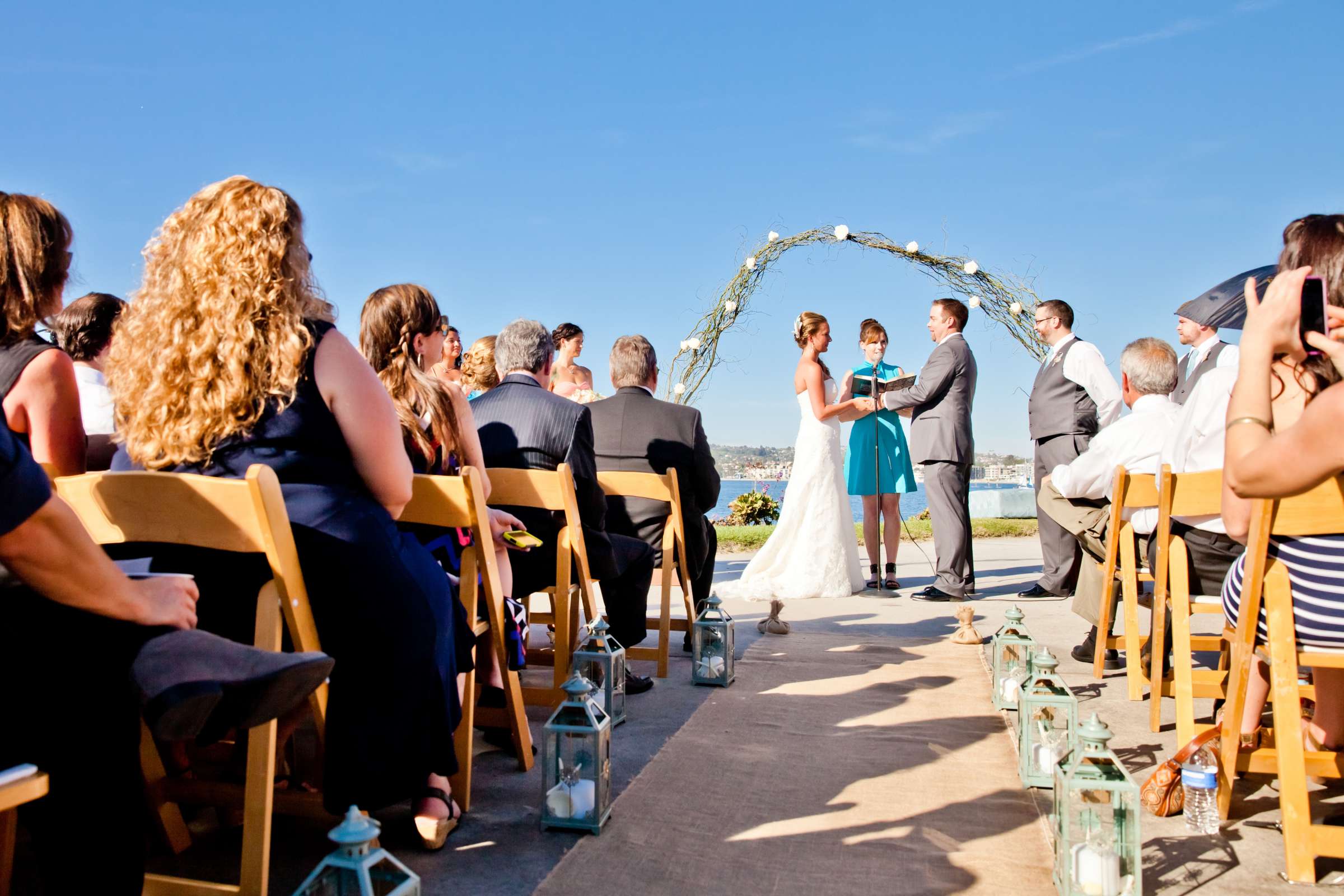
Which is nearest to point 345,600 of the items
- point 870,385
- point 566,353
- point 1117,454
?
point 1117,454

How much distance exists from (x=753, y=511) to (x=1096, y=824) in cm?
1220

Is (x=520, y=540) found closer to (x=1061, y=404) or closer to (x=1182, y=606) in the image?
(x=1182, y=606)

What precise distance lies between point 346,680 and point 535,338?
2381 millimetres

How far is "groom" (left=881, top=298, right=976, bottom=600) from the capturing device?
7.21 metres

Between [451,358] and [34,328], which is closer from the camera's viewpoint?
[34,328]

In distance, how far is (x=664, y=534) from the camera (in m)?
4.79

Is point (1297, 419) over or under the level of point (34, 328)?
under

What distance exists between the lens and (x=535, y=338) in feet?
14.2

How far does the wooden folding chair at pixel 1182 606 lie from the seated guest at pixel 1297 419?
37 centimetres

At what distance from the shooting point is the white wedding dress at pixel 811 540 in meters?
7.45

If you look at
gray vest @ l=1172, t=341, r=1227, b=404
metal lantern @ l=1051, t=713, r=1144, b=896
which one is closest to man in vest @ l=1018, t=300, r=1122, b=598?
gray vest @ l=1172, t=341, r=1227, b=404

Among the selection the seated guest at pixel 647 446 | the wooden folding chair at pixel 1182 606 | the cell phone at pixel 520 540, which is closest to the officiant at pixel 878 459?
the seated guest at pixel 647 446

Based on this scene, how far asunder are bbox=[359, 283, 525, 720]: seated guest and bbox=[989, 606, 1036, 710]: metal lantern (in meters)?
2.05

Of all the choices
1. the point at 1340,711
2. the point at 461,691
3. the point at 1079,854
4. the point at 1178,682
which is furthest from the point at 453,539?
the point at 1340,711
